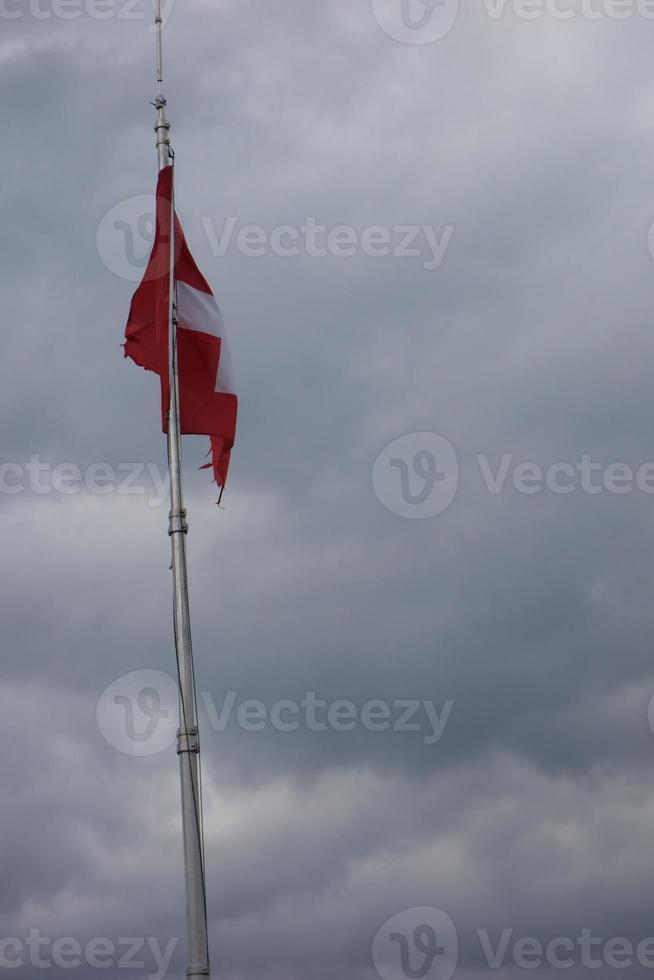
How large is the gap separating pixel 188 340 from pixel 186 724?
32.1 feet

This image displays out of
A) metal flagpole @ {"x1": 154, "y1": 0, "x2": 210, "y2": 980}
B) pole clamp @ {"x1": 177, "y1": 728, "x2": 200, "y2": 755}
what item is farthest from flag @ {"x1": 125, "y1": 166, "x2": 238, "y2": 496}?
pole clamp @ {"x1": 177, "y1": 728, "x2": 200, "y2": 755}

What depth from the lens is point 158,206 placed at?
32562 millimetres

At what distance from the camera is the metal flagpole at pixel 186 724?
1064 inches

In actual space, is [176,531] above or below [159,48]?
below

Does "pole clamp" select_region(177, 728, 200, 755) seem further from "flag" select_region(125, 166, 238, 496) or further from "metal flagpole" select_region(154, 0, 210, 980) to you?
"flag" select_region(125, 166, 238, 496)

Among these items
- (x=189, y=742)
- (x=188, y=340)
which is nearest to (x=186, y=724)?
(x=189, y=742)

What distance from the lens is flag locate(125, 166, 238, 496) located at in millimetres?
32531

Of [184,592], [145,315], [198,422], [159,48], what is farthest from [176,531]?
[159,48]

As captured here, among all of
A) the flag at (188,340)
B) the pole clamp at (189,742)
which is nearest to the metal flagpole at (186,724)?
the pole clamp at (189,742)

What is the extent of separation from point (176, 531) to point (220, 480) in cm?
325

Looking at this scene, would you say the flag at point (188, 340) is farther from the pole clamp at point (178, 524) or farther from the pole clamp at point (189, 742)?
the pole clamp at point (189, 742)

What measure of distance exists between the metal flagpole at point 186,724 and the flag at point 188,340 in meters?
1.03

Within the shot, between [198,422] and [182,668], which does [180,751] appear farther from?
→ [198,422]

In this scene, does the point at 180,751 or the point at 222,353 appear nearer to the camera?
the point at 180,751
